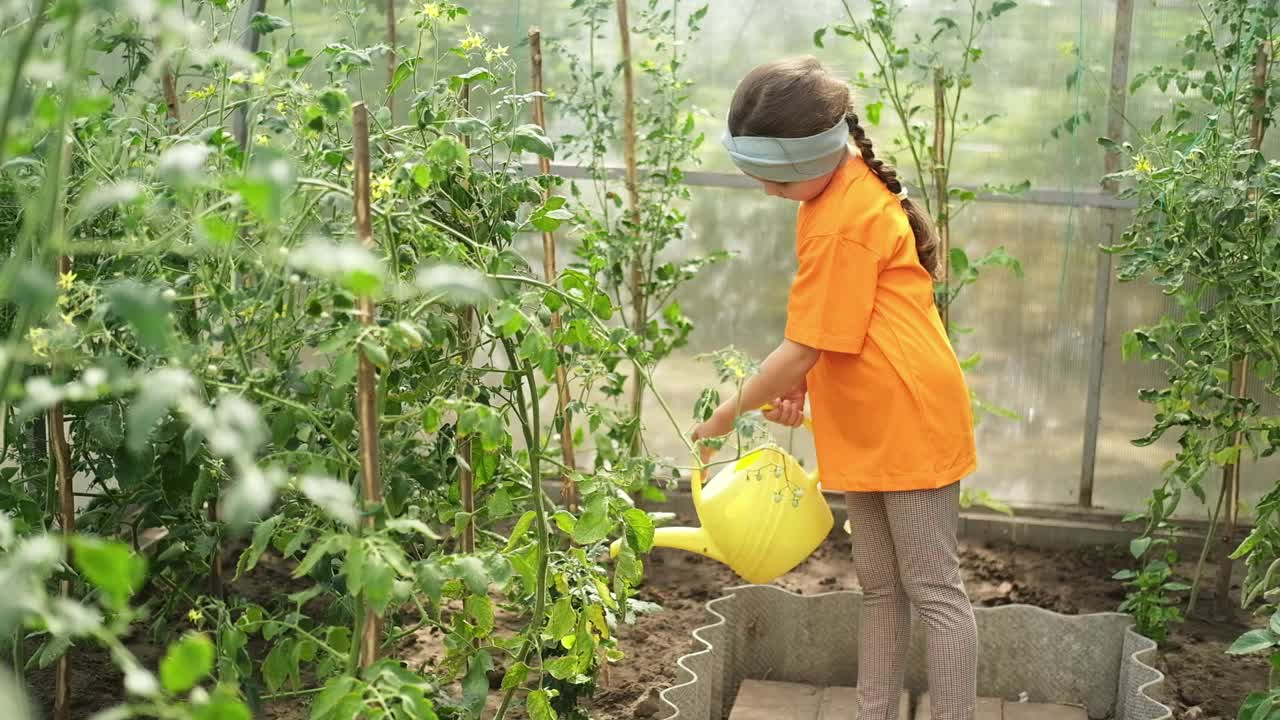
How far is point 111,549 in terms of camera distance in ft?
2.72

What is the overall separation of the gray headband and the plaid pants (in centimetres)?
55

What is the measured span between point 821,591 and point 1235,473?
958 millimetres

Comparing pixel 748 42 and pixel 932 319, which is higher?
pixel 748 42

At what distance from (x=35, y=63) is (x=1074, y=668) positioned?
7.59 feet

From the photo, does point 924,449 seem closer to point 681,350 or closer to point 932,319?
point 932,319

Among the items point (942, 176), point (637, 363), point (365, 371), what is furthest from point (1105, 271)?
point (365, 371)

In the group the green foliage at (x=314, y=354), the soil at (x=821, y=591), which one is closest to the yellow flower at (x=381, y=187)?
the green foliage at (x=314, y=354)

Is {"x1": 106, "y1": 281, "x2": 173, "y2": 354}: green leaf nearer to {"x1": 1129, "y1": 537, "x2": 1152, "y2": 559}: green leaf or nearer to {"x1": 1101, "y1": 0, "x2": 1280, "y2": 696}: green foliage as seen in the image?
{"x1": 1101, "y1": 0, "x2": 1280, "y2": 696}: green foliage

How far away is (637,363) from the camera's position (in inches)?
77.9

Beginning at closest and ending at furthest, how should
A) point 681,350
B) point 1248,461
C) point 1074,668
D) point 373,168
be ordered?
point 373,168 < point 1074,668 < point 1248,461 < point 681,350

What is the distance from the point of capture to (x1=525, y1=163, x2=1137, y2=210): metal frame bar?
10.7 ft

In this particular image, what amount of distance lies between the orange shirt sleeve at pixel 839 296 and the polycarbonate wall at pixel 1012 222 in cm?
134

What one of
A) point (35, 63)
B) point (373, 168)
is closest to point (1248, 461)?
point (373, 168)

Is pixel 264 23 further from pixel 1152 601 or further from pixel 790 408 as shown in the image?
pixel 1152 601
